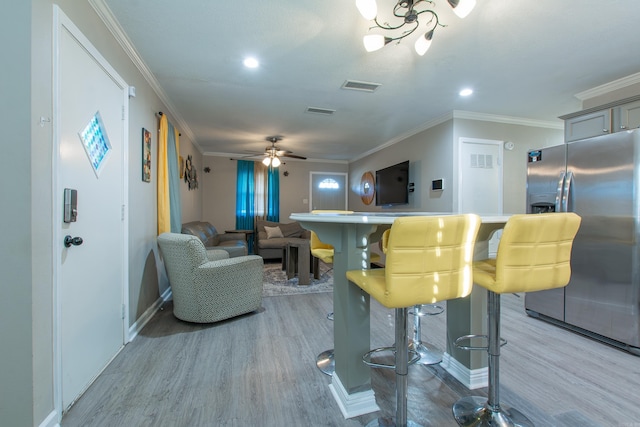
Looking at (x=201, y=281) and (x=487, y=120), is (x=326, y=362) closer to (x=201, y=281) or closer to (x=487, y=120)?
(x=201, y=281)

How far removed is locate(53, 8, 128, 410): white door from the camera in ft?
4.71

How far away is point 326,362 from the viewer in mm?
1980

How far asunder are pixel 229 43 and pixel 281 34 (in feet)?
1.47

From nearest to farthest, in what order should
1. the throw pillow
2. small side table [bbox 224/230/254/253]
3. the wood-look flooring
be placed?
the wood-look flooring → the throw pillow → small side table [bbox 224/230/254/253]

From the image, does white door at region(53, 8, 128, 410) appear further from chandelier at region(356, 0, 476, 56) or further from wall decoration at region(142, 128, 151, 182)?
chandelier at region(356, 0, 476, 56)

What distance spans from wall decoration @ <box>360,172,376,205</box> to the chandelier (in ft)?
13.2

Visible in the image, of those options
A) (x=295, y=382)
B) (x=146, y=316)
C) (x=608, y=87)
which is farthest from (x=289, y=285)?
(x=608, y=87)

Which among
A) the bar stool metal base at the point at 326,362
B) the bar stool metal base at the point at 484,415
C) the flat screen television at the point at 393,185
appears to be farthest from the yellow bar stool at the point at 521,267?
the flat screen television at the point at 393,185

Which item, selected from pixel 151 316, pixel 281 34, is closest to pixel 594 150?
pixel 281 34

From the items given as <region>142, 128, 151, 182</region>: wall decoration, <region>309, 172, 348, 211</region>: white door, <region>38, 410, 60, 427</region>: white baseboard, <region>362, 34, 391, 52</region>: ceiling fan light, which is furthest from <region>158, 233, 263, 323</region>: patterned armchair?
<region>309, 172, 348, 211</region>: white door

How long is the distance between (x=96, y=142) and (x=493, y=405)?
9.11 ft

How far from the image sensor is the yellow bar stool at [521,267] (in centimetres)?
124

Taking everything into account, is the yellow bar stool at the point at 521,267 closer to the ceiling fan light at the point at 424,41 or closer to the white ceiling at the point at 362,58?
the ceiling fan light at the point at 424,41

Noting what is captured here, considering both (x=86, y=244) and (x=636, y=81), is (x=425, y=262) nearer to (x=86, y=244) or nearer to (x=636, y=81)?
(x=86, y=244)
